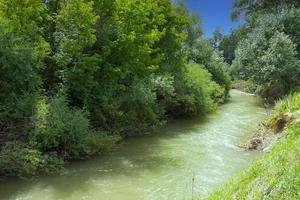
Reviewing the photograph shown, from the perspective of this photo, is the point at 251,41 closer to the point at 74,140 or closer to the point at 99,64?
the point at 99,64

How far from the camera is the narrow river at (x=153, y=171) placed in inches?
356

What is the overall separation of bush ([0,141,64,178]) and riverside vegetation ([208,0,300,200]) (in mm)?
5257

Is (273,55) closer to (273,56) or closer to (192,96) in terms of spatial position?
(273,56)

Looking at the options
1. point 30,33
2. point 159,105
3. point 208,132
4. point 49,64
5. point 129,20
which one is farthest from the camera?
point 159,105

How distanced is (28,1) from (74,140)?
4712 millimetres

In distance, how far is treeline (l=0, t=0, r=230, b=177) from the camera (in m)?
10.7

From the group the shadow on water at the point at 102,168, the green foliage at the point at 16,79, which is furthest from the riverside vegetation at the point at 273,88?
the green foliage at the point at 16,79

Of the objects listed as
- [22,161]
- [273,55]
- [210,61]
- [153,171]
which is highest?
[210,61]

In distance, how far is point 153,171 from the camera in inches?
423

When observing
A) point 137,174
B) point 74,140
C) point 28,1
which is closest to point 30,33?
point 28,1

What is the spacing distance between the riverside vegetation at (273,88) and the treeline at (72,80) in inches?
186

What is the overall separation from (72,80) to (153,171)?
4.31 metres

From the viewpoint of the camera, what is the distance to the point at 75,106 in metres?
13.1

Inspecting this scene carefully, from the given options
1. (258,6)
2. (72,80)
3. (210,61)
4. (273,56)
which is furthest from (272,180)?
(258,6)
